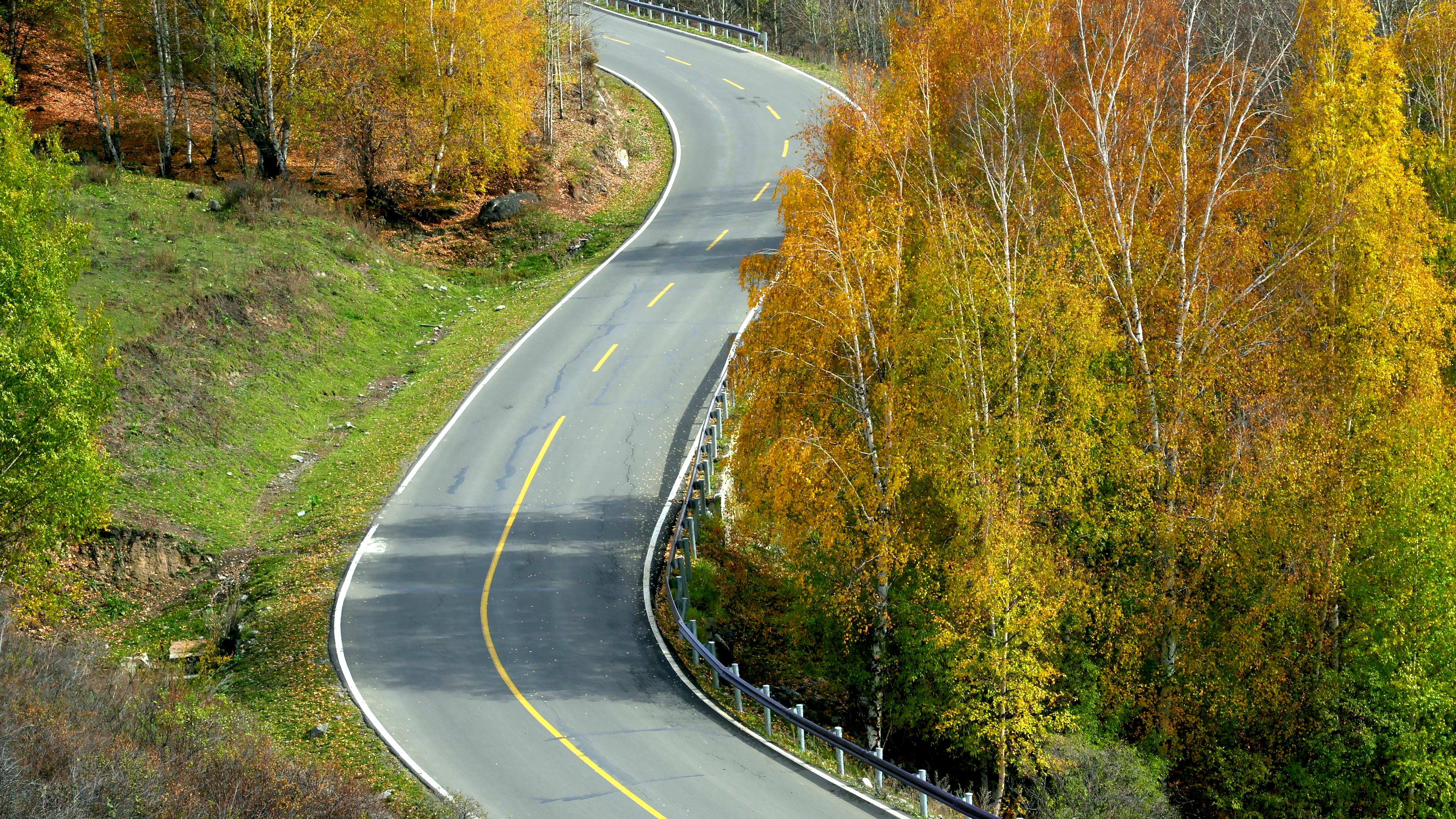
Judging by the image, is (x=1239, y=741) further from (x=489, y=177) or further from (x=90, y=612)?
(x=489, y=177)

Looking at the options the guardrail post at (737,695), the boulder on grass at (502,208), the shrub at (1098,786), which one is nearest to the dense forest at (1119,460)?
the shrub at (1098,786)

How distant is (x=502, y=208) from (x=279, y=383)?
14345 millimetres

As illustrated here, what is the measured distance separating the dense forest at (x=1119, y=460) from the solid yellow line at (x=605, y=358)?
10.1m

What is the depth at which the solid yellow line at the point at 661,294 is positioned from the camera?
3716 centimetres

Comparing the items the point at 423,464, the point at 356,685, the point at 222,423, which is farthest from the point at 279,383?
the point at 356,685

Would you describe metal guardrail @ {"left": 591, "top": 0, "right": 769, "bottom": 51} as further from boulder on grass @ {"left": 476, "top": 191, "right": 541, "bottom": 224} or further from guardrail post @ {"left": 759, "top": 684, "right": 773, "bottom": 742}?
guardrail post @ {"left": 759, "top": 684, "right": 773, "bottom": 742}

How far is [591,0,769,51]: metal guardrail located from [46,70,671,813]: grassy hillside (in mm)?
20045

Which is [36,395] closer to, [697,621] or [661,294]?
[697,621]

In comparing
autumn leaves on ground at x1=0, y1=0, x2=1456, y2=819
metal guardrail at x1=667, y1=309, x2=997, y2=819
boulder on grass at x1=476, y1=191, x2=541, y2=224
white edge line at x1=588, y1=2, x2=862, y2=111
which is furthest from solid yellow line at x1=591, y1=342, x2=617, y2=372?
white edge line at x1=588, y1=2, x2=862, y2=111

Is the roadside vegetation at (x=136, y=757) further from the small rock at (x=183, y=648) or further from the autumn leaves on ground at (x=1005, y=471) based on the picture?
the small rock at (x=183, y=648)

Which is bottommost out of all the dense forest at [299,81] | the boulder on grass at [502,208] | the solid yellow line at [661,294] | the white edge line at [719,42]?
the solid yellow line at [661,294]

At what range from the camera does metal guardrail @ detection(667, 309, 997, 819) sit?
17406mm

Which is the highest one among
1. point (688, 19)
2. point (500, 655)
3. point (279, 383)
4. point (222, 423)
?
point (688, 19)

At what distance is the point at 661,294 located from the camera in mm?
37719
